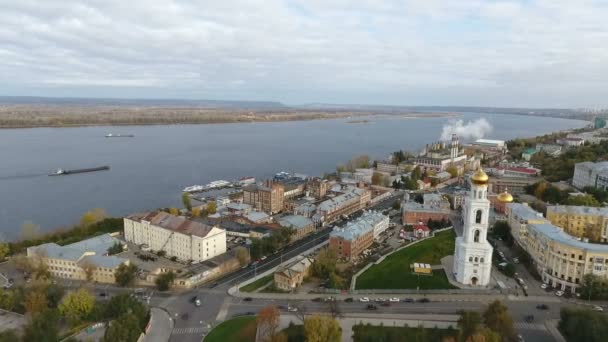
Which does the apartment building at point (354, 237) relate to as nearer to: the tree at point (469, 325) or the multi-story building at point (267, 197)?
the multi-story building at point (267, 197)

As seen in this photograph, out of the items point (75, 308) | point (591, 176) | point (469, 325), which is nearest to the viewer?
point (469, 325)

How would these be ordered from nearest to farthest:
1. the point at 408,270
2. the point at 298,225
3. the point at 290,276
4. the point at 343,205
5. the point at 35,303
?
1. the point at 35,303
2. the point at 290,276
3. the point at 408,270
4. the point at 298,225
5. the point at 343,205

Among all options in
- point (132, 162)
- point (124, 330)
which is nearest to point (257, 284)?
point (124, 330)

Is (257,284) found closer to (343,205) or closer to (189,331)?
(189,331)

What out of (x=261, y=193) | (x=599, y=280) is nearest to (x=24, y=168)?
(x=261, y=193)

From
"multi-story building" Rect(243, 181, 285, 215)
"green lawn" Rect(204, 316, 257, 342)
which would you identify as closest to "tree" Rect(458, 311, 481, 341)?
"green lawn" Rect(204, 316, 257, 342)

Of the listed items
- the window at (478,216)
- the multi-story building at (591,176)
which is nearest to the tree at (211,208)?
the window at (478,216)

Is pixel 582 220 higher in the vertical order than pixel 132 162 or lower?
higher

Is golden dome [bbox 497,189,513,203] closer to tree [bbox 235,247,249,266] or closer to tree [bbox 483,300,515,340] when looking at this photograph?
tree [bbox 483,300,515,340]

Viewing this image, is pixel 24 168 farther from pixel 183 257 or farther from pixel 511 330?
pixel 511 330
